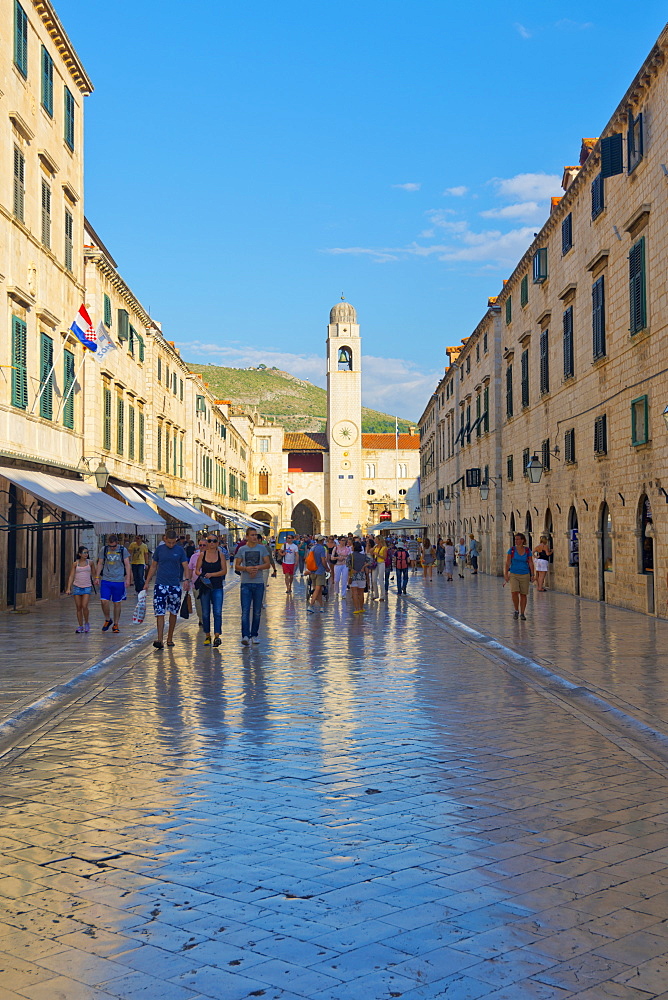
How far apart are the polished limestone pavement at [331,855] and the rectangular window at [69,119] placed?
2018 centimetres

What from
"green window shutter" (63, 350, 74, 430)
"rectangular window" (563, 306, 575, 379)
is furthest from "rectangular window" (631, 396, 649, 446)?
"green window shutter" (63, 350, 74, 430)

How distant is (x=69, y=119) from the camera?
26.1 metres

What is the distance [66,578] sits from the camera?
95.1ft

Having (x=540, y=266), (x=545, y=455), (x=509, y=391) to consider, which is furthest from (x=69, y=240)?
(x=509, y=391)

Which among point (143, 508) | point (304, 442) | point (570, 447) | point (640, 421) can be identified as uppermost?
point (304, 442)

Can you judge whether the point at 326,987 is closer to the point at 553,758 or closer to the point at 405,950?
the point at 405,950

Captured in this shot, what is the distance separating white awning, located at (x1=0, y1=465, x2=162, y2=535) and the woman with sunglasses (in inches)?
167

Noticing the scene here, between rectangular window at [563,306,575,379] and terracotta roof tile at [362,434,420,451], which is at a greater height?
terracotta roof tile at [362,434,420,451]

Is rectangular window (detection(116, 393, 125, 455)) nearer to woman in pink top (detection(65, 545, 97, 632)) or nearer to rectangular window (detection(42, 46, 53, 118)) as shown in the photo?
rectangular window (detection(42, 46, 53, 118))

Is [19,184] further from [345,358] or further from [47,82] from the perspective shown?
[345,358]

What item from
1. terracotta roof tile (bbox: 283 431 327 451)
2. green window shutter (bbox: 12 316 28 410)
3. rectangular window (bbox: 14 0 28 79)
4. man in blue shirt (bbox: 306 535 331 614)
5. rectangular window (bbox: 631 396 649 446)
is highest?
terracotta roof tile (bbox: 283 431 327 451)

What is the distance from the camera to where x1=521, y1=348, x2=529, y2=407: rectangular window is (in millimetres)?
33281

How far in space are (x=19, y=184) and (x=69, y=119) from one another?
19.2 feet

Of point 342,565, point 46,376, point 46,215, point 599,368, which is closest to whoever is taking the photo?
point 46,376
